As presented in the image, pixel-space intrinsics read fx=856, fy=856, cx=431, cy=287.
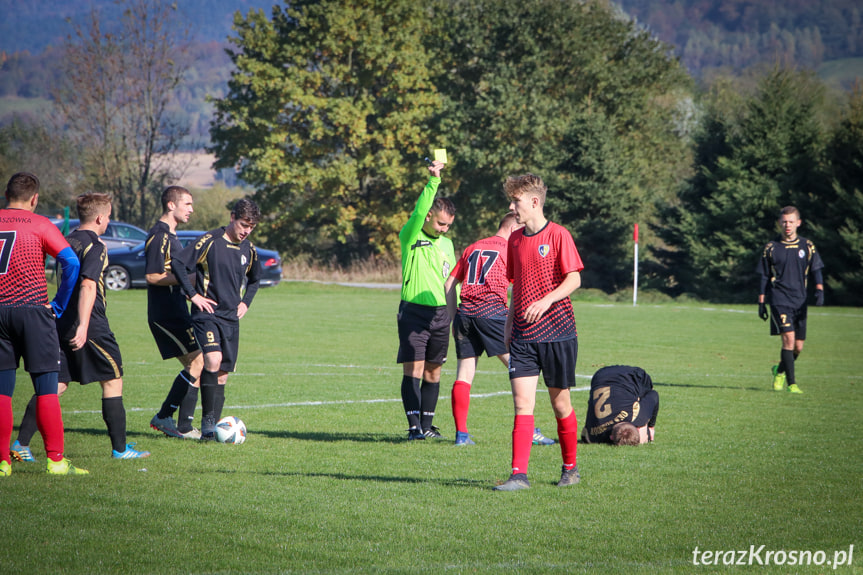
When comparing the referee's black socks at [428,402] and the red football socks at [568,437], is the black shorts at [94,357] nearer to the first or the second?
the referee's black socks at [428,402]

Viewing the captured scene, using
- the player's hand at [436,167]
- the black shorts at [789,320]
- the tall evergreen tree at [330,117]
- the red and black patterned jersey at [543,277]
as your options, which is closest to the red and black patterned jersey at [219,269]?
the player's hand at [436,167]

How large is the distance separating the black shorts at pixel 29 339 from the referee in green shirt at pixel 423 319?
3.19 metres

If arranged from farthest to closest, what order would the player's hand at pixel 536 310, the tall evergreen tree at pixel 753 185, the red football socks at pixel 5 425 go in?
1. the tall evergreen tree at pixel 753 185
2. the red football socks at pixel 5 425
3. the player's hand at pixel 536 310

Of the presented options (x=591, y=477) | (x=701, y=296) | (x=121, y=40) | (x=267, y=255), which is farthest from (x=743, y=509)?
(x=121, y=40)

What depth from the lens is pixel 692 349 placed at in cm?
1791

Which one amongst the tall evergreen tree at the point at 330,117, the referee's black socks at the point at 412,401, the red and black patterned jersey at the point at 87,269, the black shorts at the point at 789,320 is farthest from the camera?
the tall evergreen tree at the point at 330,117

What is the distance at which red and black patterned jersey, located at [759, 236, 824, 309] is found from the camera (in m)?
12.4

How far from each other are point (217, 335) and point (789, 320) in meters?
8.34

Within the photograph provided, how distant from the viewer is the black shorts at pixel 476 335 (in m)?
8.32

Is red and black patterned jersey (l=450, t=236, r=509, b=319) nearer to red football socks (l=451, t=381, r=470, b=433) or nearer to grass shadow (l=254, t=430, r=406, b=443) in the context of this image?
red football socks (l=451, t=381, r=470, b=433)

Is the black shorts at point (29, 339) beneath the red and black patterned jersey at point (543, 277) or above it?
beneath

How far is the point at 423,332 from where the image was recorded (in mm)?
8438

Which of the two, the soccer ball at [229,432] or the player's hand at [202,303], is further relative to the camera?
the soccer ball at [229,432]

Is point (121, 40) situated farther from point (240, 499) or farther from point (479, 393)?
point (240, 499)
